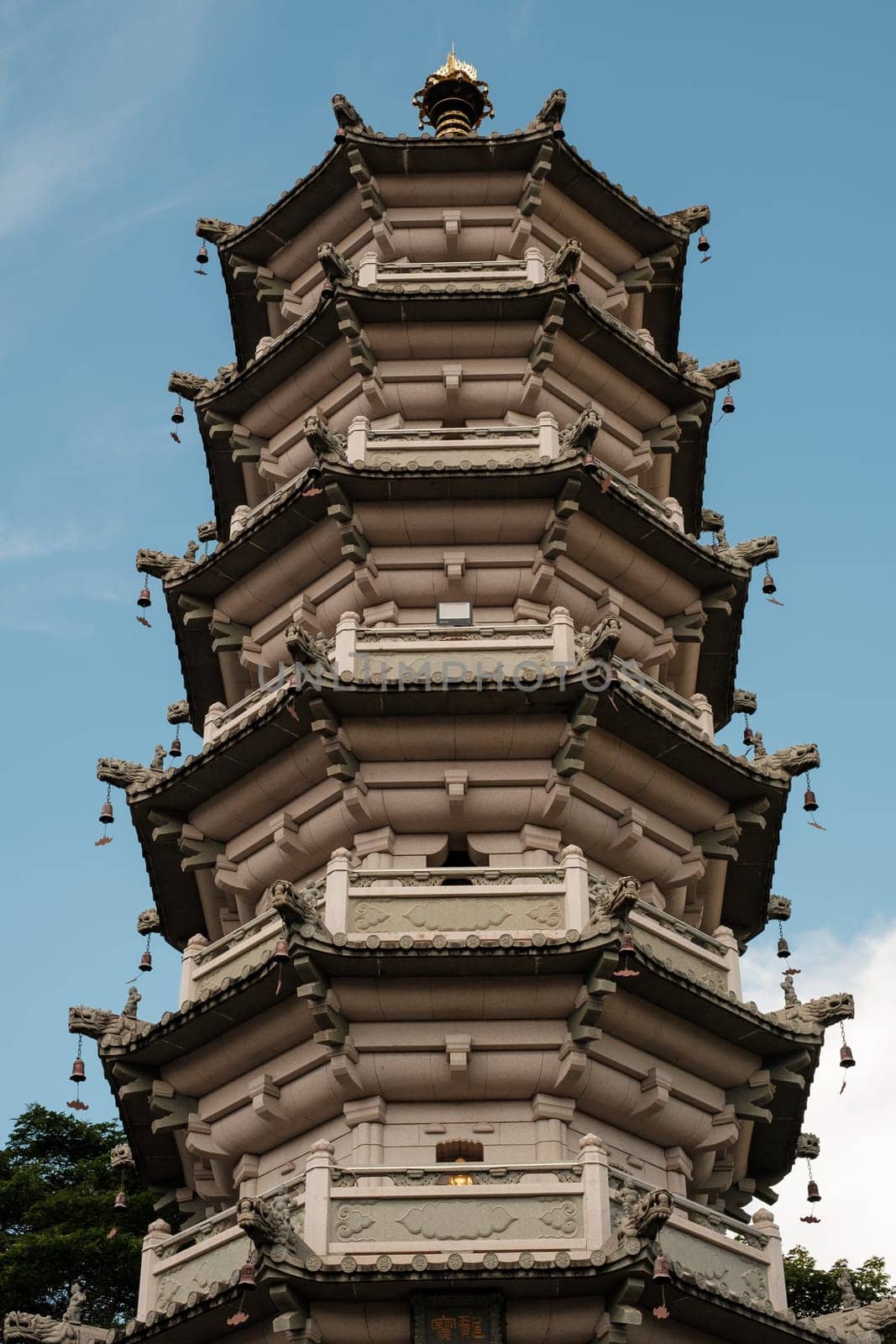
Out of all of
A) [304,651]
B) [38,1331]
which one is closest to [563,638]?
[304,651]

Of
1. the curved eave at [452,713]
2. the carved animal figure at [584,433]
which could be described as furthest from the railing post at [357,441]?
the curved eave at [452,713]

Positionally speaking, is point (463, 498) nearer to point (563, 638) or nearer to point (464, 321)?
point (563, 638)

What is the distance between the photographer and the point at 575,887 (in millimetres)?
20391

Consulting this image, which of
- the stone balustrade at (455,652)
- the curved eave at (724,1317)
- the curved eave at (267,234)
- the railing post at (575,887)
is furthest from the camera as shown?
the curved eave at (267,234)

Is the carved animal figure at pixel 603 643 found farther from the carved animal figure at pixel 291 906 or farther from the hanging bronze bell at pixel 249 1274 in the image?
the hanging bronze bell at pixel 249 1274

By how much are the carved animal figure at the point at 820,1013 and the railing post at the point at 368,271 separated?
12.9 metres

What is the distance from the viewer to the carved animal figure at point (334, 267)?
26.2 m

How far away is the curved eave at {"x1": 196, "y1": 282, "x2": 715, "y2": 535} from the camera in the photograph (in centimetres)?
2661

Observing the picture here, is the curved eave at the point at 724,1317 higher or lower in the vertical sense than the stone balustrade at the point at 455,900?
lower

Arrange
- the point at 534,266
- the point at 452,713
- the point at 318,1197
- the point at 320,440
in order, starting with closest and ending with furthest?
the point at 318,1197 < the point at 452,713 < the point at 320,440 < the point at 534,266

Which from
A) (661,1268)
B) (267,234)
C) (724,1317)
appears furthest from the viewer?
(267,234)

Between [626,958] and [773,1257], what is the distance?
3698 mm

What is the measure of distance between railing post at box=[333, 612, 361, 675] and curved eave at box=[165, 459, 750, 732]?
2.13m

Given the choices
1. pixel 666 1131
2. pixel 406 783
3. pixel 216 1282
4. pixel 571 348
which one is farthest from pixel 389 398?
pixel 216 1282
